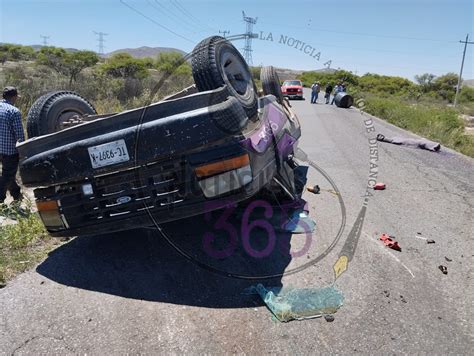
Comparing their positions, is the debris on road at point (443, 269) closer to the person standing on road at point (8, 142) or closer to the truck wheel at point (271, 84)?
the truck wheel at point (271, 84)

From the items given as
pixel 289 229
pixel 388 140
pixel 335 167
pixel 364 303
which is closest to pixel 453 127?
pixel 388 140

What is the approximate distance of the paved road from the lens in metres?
2.50

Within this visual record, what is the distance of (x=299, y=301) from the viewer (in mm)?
2951

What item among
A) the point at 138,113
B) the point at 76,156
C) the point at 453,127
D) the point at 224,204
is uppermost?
the point at 138,113

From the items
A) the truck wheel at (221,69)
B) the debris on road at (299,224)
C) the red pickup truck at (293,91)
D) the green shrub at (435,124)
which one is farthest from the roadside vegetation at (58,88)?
the green shrub at (435,124)

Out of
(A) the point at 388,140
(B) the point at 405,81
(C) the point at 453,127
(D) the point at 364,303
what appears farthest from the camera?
(B) the point at 405,81

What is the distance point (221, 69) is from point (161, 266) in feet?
6.21

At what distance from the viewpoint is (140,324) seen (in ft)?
8.71

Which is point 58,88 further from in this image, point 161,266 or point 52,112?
point 161,266

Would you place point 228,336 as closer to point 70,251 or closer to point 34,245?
point 70,251

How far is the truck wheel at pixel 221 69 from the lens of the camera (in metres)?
3.60

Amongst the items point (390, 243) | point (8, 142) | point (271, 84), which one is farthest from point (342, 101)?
point (8, 142)

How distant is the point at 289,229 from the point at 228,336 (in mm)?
1900

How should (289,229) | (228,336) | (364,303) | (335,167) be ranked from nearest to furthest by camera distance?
(228,336), (364,303), (289,229), (335,167)
